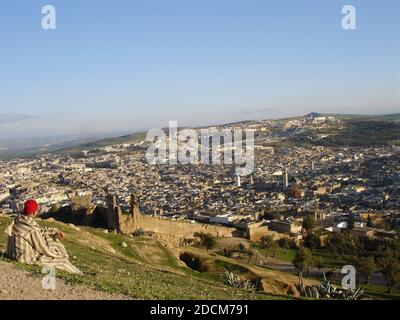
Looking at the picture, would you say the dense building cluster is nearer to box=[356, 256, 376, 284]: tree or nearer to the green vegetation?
the green vegetation

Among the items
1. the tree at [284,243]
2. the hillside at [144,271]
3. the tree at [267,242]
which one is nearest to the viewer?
the hillside at [144,271]

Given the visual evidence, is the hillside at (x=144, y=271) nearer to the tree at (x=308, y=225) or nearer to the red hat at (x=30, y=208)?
the red hat at (x=30, y=208)

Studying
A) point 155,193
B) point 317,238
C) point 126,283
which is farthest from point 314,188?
point 126,283

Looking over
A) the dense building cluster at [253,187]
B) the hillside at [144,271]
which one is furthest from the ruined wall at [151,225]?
the dense building cluster at [253,187]

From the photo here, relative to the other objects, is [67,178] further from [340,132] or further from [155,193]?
[340,132]

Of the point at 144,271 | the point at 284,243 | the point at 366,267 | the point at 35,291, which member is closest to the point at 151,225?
the point at 284,243

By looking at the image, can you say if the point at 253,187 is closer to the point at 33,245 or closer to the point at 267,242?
the point at 267,242

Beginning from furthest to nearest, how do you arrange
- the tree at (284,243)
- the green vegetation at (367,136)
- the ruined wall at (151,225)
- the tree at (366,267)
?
1. the green vegetation at (367,136)
2. the tree at (284,243)
3. the ruined wall at (151,225)
4. the tree at (366,267)

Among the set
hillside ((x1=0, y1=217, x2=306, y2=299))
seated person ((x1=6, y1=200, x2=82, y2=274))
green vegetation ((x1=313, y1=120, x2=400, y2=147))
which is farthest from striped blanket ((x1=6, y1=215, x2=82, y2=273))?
green vegetation ((x1=313, y1=120, x2=400, y2=147))
